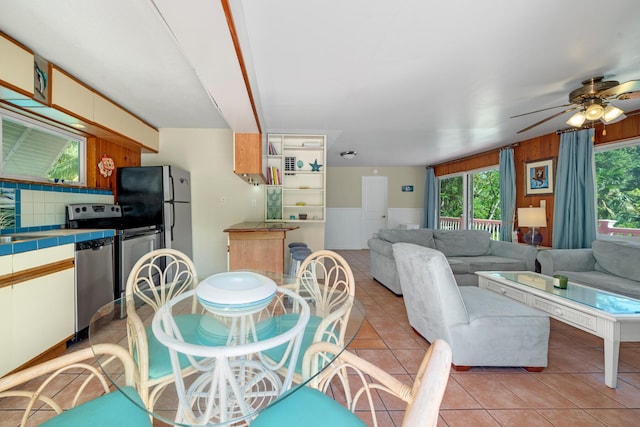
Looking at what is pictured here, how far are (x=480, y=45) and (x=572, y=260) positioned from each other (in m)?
2.84

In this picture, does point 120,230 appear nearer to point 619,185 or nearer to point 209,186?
point 209,186

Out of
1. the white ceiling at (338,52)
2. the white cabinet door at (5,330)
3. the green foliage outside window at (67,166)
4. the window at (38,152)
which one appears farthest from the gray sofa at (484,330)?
the green foliage outside window at (67,166)

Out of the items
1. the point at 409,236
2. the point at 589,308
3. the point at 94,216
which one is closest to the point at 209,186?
the point at 94,216

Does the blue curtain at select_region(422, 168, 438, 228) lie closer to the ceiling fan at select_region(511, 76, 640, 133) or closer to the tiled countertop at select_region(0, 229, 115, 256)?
the ceiling fan at select_region(511, 76, 640, 133)

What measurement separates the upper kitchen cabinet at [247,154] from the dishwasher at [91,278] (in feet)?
5.04

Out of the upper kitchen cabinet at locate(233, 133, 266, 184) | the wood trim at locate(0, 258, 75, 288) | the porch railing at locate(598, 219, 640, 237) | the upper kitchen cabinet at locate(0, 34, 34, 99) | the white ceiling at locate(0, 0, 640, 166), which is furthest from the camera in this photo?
the porch railing at locate(598, 219, 640, 237)

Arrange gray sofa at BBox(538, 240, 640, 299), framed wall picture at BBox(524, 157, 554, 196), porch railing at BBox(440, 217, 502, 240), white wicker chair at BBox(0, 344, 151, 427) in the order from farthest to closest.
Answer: porch railing at BBox(440, 217, 502, 240)
framed wall picture at BBox(524, 157, 554, 196)
gray sofa at BBox(538, 240, 640, 299)
white wicker chair at BBox(0, 344, 151, 427)

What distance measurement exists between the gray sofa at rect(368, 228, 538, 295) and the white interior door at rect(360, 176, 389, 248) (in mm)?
3306

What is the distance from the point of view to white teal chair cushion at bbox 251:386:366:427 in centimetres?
88

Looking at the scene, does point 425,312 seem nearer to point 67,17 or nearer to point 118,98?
point 67,17

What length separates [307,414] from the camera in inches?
36.1

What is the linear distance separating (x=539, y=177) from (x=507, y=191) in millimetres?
532

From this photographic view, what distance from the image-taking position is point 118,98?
3.08 metres

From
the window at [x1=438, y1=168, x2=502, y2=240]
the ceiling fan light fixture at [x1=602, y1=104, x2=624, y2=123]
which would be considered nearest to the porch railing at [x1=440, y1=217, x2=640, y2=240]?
the window at [x1=438, y1=168, x2=502, y2=240]
